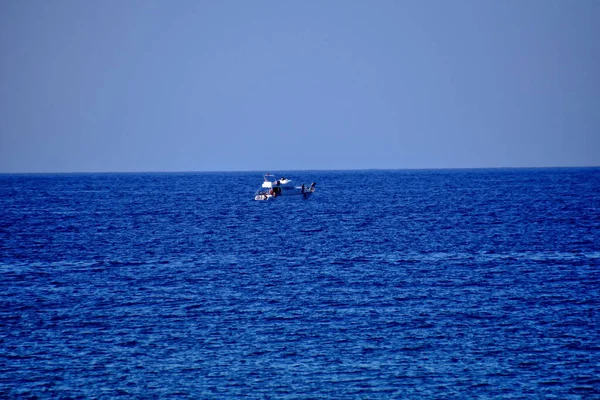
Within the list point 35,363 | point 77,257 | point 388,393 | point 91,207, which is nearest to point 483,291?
point 388,393

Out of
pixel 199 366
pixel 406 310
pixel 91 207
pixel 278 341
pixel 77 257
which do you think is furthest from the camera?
pixel 91 207

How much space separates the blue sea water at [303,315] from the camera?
97.0 feet

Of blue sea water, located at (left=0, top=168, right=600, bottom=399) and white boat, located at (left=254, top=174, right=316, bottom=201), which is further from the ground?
white boat, located at (left=254, top=174, right=316, bottom=201)

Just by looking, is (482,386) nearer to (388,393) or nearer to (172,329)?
(388,393)

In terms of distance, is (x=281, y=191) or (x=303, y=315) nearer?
(x=303, y=315)

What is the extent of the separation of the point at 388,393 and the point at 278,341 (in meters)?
7.13

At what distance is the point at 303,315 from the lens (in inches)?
1529

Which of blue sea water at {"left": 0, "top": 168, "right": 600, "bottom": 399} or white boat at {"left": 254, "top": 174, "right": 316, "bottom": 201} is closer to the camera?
blue sea water at {"left": 0, "top": 168, "right": 600, "bottom": 399}

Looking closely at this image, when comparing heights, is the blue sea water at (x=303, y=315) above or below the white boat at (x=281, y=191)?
below

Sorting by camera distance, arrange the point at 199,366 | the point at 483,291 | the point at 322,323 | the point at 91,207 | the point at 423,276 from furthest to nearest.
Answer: the point at 91,207 < the point at 423,276 < the point at 483,291 < the point at 322,323 < the point at 199,366

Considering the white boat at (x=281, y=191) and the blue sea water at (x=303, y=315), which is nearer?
the blue sea water at (x=303, y=315)

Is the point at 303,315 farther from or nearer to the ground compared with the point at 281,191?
nearer to the ground

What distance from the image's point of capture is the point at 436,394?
28172 mm

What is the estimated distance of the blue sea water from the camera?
29.6 meters
